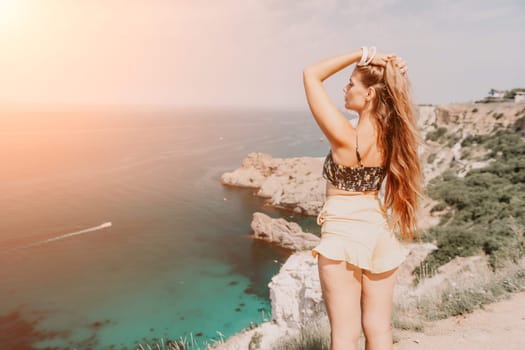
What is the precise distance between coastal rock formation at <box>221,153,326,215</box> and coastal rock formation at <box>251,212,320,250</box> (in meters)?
6.49

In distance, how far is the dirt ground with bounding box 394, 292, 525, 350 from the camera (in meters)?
3.14

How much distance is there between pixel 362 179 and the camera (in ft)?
6.07

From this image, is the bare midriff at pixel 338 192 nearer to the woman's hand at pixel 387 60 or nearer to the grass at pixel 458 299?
the woman's hand at pixel 387 60

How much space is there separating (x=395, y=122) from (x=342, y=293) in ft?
2.94

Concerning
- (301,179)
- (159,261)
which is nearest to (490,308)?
(159,261)

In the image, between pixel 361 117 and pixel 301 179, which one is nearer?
pixel 361 117

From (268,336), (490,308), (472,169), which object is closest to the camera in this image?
(490,308)

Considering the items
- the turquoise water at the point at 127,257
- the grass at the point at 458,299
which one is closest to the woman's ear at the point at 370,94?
the grass at the point at 458,299

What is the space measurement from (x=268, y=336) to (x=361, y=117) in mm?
7928

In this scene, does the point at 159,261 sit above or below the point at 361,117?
below

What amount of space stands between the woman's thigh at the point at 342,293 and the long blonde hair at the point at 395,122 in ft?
1.81

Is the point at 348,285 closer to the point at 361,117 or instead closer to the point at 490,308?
the point at 361,117

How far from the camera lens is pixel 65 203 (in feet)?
116

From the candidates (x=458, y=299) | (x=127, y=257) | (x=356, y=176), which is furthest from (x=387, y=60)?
(x=127, y=257)
